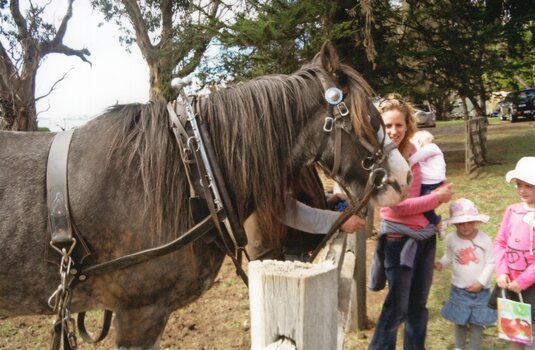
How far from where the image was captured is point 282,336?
111 cm

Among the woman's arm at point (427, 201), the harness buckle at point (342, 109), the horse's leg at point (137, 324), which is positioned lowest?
the horse's leg at point (137, 324)

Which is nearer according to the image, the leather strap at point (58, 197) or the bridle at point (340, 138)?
the leather strap at point (58, 197)

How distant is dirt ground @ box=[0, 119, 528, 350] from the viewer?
3561 millimetres

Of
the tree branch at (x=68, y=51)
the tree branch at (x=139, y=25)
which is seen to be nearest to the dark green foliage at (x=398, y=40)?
the tree branch at (x=68, y=51)

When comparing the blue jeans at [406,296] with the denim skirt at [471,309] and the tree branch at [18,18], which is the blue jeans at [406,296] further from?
the tree branch at [18,18]

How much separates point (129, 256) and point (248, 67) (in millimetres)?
8408

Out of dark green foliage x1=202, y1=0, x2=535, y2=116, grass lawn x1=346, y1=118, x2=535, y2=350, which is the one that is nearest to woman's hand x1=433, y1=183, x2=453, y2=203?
grass lawn x1=346, y1=118, x2=535, y2=350

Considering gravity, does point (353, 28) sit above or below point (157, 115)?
above

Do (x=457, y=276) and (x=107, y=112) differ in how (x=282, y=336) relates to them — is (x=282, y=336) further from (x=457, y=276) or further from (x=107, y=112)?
(x=457, y=276)

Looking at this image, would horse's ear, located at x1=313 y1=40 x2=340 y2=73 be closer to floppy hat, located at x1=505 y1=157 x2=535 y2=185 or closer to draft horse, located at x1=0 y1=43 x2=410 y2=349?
draft horse, located at x1=0 y1=43 x2=410 y2=349

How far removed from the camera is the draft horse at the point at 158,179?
1.88m

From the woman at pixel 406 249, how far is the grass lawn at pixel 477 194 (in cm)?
80

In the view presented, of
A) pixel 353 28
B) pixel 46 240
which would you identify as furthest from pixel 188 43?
pixel 46 240

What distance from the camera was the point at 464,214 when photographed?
2.85 meters
